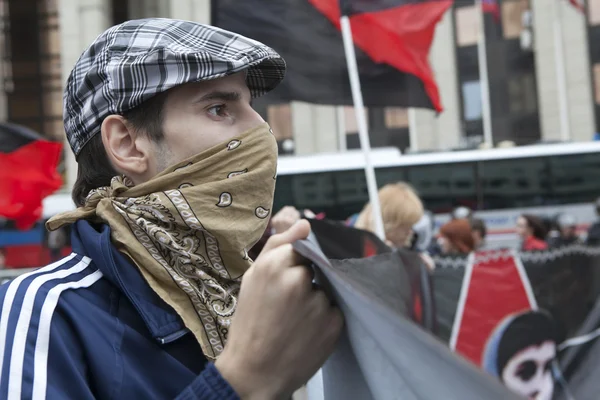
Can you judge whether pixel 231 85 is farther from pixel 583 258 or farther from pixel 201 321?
pixel 583 258

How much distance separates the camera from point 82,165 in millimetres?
1550

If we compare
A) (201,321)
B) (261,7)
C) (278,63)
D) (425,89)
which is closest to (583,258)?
(425,89)

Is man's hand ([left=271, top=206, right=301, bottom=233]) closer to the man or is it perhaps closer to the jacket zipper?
the man

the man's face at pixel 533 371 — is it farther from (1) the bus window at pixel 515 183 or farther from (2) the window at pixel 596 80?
(2) the window at pixel 596 80

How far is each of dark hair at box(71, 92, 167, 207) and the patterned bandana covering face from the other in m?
0.06

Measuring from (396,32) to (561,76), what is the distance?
22.0m

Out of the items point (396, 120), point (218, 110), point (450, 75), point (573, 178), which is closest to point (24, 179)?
point (218, 110)

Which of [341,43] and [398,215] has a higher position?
[341,43]

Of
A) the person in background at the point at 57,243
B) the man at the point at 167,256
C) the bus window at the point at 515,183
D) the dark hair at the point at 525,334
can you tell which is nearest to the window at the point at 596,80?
the bus window at the point at 515,183

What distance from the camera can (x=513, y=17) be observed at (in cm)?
3017

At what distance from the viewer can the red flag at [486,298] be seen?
412 centimetres

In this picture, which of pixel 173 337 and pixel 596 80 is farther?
pixel 596 80

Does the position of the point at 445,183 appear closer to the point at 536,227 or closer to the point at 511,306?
the point at 536,227

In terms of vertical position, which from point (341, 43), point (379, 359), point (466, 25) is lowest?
point (379, 359)
